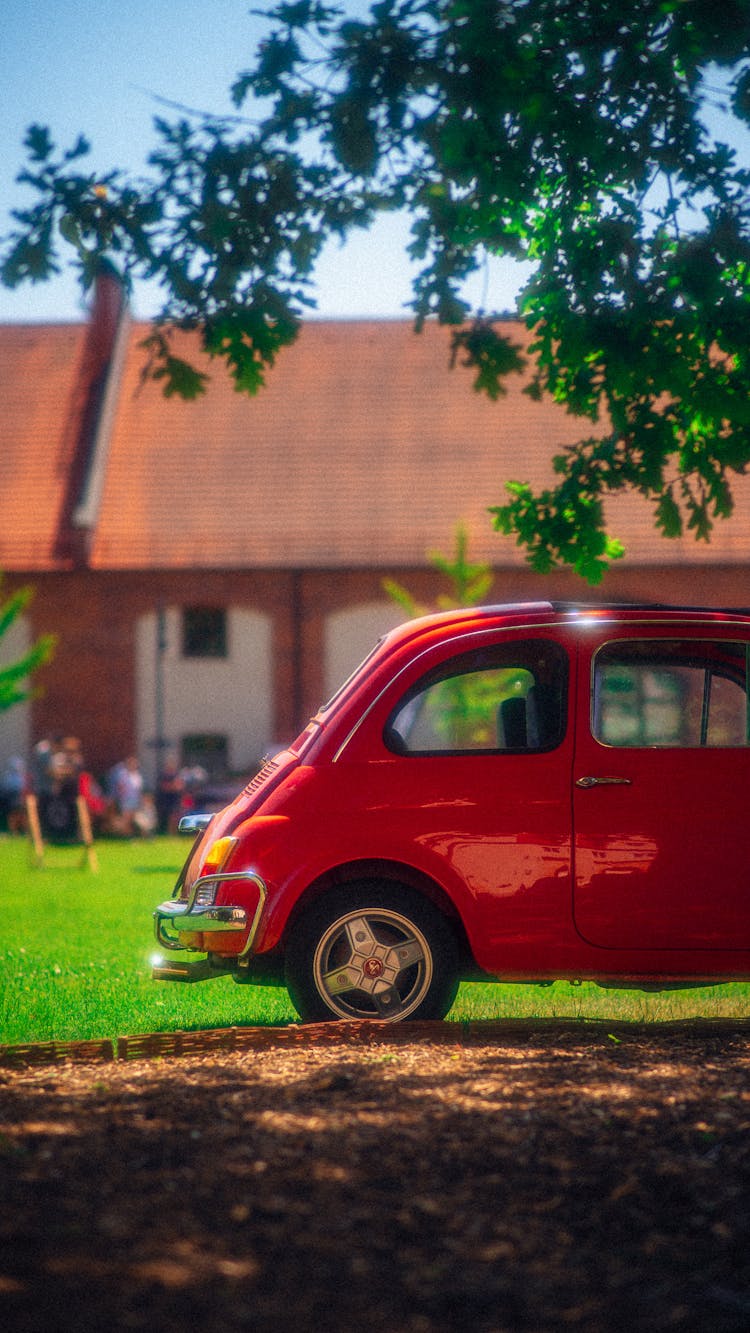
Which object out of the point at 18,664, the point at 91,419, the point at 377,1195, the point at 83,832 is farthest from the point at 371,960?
the point at 91,419

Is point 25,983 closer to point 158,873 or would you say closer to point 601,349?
point 601,349

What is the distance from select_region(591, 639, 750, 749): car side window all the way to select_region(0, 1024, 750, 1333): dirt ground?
5.26 ft

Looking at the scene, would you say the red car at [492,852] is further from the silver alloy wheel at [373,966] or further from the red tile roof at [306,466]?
the red tile roof at [306,466]

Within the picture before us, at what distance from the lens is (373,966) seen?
6.74 meters

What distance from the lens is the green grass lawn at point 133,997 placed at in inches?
316

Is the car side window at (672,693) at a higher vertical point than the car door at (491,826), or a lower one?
higher

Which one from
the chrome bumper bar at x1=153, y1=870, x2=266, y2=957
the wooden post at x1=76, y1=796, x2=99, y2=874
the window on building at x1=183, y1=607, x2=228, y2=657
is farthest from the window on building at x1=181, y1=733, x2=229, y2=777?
the chrome bumper bar at x1=153, y1=870, x2=266, y2=957

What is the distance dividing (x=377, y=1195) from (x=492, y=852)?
2753 millimetres

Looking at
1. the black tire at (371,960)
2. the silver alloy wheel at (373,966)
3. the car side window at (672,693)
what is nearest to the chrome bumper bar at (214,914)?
the black tire at (371,960)

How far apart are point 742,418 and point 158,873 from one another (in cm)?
1398

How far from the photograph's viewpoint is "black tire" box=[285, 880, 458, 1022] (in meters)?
6.71

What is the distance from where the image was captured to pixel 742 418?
8.45 metres

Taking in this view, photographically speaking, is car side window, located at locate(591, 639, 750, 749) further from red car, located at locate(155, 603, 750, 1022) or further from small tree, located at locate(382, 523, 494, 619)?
small tree, located at locate(382, 523, 494, 619)

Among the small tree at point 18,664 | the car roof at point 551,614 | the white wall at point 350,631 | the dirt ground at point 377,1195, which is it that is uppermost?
the white wall at point 350,631
